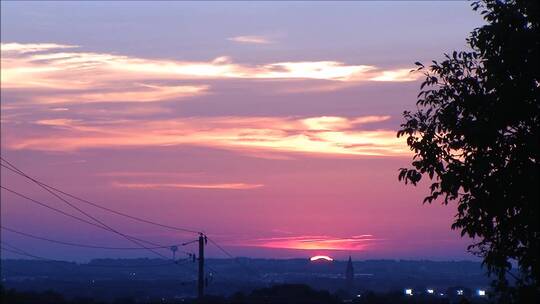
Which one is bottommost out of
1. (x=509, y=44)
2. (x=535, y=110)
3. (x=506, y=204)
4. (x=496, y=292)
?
(x=496, y=292)

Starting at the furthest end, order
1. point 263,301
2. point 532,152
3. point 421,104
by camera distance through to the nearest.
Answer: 1. point 263,301
2. point 421,104
3. point 532,152

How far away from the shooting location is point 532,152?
18.5m

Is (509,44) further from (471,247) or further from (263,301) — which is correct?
(263,301)

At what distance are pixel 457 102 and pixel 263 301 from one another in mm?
83012

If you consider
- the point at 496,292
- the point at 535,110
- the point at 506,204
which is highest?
the point at 535,110

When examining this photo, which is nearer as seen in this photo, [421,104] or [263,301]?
[421,104]

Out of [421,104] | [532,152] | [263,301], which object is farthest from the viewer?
[263,301]

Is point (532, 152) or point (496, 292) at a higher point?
point (532, 152)

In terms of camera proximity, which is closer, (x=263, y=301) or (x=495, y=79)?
(x=495, y=79)

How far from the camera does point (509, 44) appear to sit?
18.5m

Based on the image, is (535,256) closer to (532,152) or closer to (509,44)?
(532,152)

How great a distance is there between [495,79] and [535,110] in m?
0.92

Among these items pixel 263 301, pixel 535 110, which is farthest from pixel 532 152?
pixel 263 301

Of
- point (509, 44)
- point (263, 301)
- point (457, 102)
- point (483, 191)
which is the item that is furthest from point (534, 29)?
point (263, 301)
